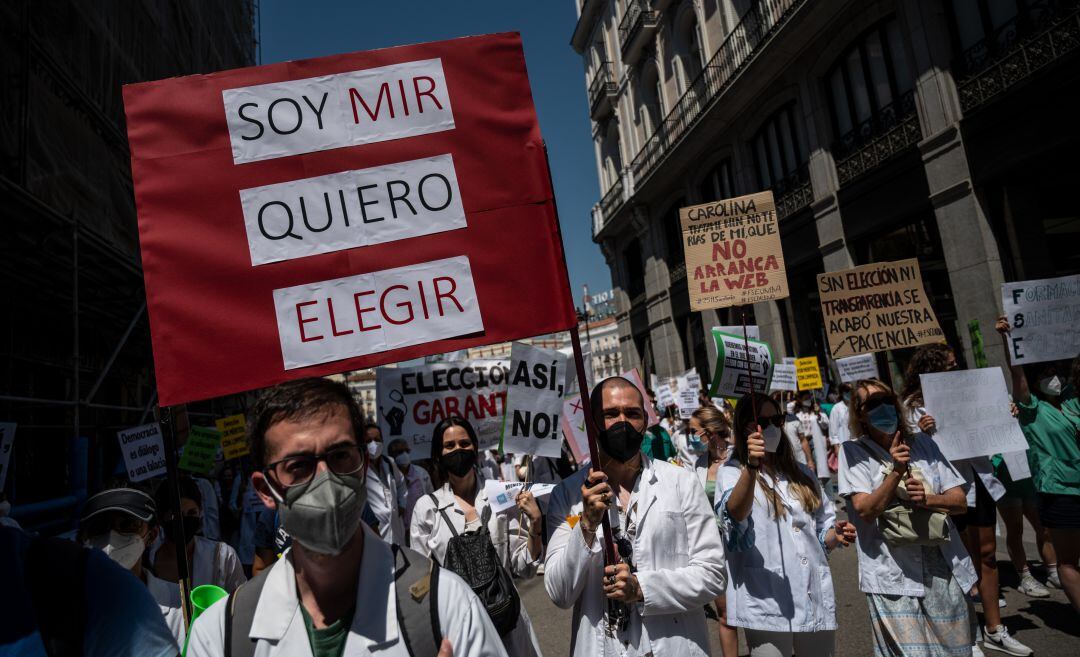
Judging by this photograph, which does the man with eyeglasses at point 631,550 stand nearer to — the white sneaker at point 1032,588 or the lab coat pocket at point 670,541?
the lab coat pocket at point 670,541

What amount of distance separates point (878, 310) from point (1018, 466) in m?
1.71

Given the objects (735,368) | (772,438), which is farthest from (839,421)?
(772,438)

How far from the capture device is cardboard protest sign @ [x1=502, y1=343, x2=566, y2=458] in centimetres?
489

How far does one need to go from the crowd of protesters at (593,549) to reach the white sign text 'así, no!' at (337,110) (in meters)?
1.35

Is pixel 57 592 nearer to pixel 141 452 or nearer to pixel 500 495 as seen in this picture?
pixel 500 495

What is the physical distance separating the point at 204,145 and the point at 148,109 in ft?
0.80

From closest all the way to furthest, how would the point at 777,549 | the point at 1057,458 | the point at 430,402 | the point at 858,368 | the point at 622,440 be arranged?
the point at 622,440 → the point at 777,549 → the point at 1057,458 → the point at 430,402 → the point at 858,368

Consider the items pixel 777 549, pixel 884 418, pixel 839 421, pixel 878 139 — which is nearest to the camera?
pixel 777 549

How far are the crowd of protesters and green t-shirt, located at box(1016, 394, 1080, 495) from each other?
0.05 feet

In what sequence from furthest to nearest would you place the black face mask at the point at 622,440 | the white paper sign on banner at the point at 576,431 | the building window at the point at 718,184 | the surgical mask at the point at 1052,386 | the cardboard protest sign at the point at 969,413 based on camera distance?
the building window at the point at 718,184, the white paper sign on banner at the point at 576,431, the surgical mask at the point at 1052,386, the cardboard protest sign at the point at 969,413, the black face mask at the point at 622,440

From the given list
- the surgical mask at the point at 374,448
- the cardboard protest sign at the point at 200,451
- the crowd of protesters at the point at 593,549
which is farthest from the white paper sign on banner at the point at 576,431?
the cardboard protest sign at the point at 200,451

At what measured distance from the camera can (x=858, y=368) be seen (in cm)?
948

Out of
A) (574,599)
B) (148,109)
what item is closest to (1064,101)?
(574,599)

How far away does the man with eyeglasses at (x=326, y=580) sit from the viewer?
148 centimetres
